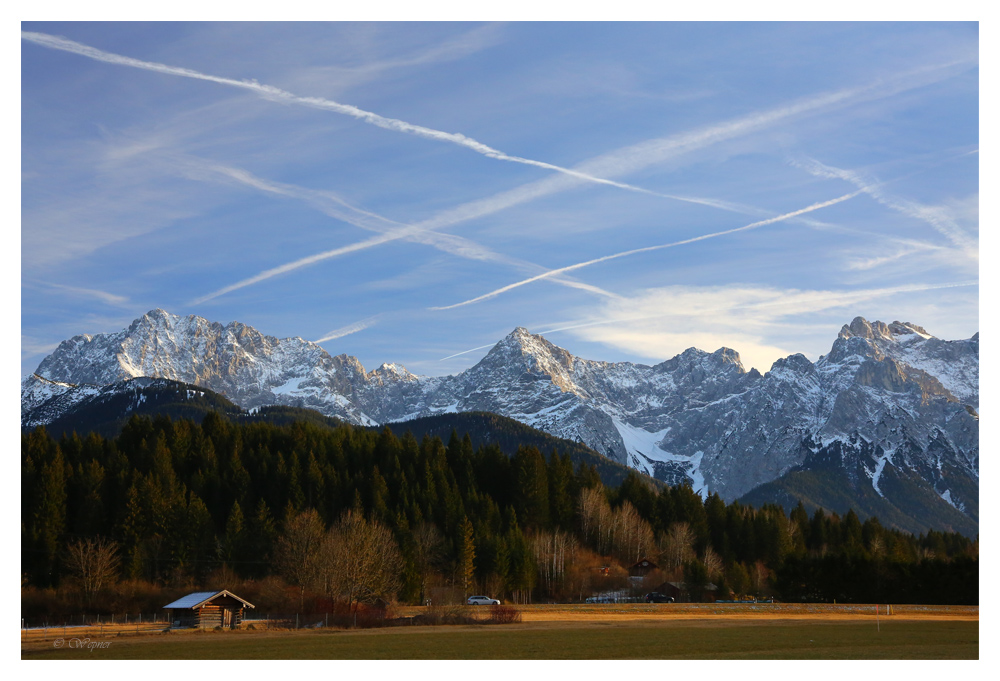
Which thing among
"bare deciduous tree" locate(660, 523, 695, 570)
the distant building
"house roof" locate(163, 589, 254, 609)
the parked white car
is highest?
"house roof" locate(163, 589, 254, 609)

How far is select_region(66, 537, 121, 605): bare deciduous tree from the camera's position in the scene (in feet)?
275

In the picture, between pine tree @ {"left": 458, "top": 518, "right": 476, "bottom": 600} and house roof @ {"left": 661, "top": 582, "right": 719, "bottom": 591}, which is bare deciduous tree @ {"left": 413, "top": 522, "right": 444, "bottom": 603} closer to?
pine tree @ {"left": 458, "top": 518, "right": 476, "bottom": 600}

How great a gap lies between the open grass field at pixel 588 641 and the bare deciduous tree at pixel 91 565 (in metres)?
33.0

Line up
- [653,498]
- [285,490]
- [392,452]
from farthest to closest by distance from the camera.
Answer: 1. [653,498]
2. [392,452]
3. [285,490]

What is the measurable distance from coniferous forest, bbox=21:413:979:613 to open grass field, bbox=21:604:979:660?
76.8 feet

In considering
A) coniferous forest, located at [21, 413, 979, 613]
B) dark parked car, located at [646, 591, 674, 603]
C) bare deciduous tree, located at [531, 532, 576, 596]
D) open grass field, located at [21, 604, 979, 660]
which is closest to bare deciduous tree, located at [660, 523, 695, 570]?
coniferous forest, located at [21, 413, 979, 613]

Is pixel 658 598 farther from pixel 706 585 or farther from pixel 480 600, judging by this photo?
pixel 480 600

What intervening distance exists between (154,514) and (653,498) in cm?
7717

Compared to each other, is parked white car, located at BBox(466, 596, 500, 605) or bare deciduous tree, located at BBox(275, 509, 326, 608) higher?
bare deciduous tree, located at BBox(275, 509, 326, 608)

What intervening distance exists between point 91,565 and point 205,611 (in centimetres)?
3267

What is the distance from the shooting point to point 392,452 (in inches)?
4815

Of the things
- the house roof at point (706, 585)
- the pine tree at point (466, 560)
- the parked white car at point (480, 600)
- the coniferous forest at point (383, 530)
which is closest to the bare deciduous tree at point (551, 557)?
the coniferous forest at point (383, 530)
